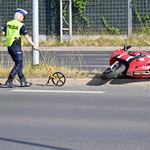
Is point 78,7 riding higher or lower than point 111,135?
higher

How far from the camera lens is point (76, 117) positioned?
31.2 feet

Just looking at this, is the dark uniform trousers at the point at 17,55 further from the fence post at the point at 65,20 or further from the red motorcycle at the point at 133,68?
the fence post at the point at 65,20

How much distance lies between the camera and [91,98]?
1130 cm

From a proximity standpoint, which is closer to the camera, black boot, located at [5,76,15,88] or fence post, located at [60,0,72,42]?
black boot, located at [5,76,15,88]

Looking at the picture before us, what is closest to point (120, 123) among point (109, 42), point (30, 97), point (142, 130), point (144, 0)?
point (142, 130)

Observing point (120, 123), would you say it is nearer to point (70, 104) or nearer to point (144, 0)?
point (70, 104)

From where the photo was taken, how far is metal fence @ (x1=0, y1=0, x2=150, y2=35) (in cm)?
2748

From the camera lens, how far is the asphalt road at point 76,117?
25.5 ft

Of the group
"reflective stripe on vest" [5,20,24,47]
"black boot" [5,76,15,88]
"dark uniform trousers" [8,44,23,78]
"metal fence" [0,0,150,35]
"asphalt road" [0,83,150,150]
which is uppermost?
"metal fence" [0,0,150,35]

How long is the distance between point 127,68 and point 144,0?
50.6 ft

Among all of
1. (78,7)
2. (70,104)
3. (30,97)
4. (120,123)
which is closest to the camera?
(120,123)

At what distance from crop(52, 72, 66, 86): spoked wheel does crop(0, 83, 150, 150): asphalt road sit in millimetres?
185

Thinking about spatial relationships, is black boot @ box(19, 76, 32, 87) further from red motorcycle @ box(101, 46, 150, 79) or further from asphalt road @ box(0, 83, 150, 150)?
red motorcycle @ box(101, 46, 150, 79)

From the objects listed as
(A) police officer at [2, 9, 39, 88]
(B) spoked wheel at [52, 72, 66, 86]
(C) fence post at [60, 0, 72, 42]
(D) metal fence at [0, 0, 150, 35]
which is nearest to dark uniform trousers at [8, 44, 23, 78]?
(A) police officer at [2, 9, 39, 88]
